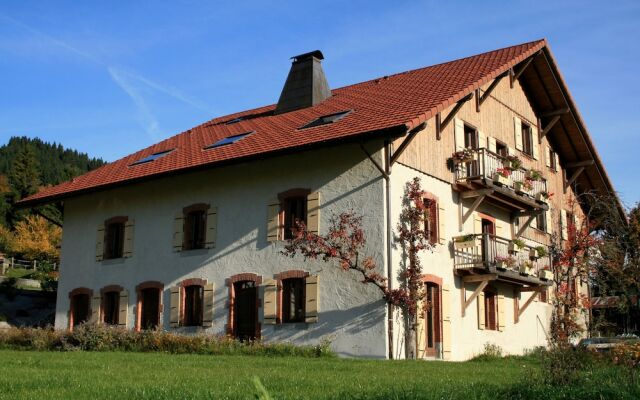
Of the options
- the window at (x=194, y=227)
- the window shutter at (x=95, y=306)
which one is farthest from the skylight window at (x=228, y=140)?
the window shutter at (x=95, y=306)

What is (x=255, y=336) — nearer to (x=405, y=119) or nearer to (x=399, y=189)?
(x=399, y=189)

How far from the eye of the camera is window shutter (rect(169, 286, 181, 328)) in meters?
22.7

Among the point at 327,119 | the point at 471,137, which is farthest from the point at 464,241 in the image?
the point at 327,119

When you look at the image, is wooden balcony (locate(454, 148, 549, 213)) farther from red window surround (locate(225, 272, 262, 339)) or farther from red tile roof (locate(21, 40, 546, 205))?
red window surround (locate(225, 272, 262, 339))

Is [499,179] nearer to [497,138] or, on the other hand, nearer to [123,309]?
[497,138]

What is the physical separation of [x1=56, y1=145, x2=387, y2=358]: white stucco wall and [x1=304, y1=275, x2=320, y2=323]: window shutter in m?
0.16

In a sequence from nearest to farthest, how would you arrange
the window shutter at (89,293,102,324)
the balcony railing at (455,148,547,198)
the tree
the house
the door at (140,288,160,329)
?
the tree, the house, the balcony railing at (455,148,547,198), the door at (140,288,160,329), the window shutter at (89,293,102,324)

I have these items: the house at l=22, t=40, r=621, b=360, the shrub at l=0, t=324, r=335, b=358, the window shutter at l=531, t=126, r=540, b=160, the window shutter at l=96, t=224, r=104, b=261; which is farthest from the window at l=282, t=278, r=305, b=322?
the window shutter at l=531, t=126, r=540, b=160

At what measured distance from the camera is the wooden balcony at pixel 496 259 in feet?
69.7

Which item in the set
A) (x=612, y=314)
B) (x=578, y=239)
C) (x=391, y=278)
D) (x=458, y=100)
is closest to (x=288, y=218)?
(x=391, y=278)

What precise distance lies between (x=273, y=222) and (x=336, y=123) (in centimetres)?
322

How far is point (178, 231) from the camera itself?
76.9 feet

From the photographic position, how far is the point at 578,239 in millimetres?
24875

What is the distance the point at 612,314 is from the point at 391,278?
18.7 m
